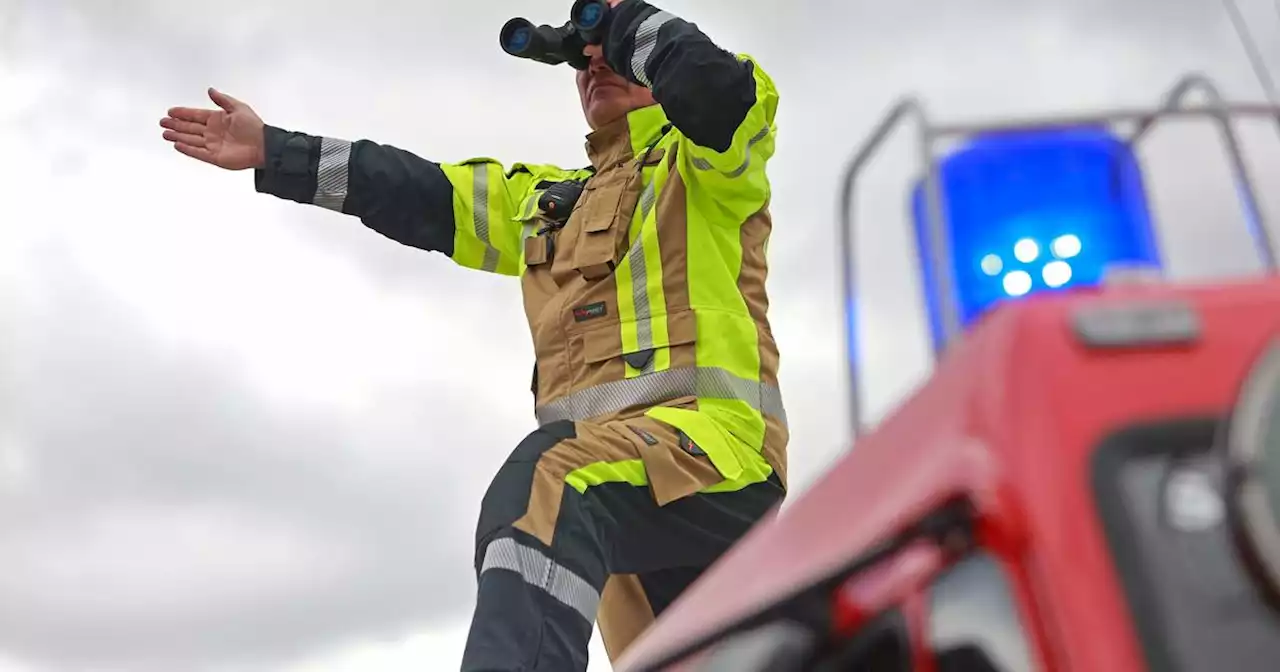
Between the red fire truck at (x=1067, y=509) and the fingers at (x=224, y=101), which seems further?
the fingers at (x=224, y=101)

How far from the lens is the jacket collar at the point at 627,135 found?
8.12 feet

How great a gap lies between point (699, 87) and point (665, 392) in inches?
20.5

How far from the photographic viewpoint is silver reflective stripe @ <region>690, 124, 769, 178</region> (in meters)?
2.14

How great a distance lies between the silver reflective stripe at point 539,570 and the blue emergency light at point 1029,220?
0.83 meters

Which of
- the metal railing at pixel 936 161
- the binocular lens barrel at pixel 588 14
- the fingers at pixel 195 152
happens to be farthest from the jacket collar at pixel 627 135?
the metal railing at pixel 936 161

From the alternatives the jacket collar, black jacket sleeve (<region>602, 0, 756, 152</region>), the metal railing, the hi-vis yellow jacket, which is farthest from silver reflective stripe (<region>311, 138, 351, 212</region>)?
the metal railing

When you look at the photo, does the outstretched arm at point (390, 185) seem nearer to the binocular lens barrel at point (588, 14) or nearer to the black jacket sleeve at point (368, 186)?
the black jacket sleeve at point (368, 186)

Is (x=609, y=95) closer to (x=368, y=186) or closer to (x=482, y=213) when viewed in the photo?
(x=482, y=213)

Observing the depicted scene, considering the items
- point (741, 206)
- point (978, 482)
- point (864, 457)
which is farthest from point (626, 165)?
point (978, 482)

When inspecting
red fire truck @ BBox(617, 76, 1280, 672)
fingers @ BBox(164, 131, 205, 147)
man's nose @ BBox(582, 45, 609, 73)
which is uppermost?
fingers @ BBox(164, 131, 205, 147)

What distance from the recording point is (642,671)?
109 centimetres

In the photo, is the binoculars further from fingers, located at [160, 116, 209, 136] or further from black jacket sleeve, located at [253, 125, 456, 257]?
fingers, located at [160, 116, 209, 136]

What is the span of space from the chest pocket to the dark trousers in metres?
0.38

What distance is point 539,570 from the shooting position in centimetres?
169
